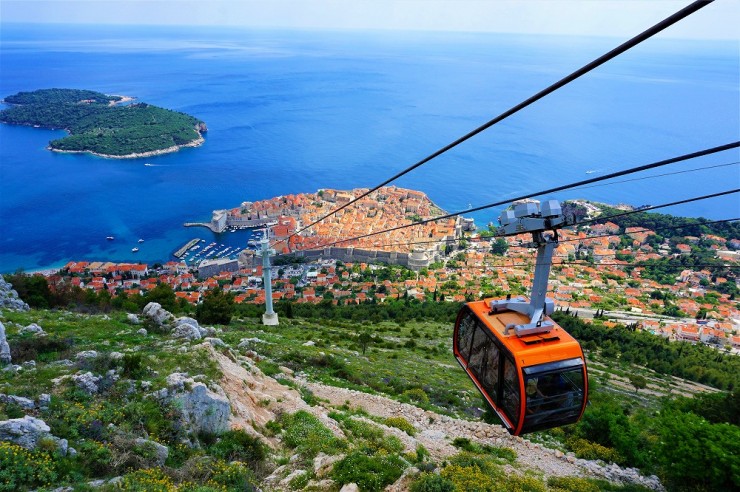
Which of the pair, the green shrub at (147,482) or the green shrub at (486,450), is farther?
the green shrub at (486,450)

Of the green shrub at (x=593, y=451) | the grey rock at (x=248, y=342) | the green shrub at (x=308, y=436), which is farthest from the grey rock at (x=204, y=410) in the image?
the green shrub at (x=593, y=451)

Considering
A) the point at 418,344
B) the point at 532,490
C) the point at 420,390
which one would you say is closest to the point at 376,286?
the point at 418,344

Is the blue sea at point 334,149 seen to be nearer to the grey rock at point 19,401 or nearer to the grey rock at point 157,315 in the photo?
the grey rock at point 157,315

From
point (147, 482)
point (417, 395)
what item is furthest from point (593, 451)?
point (147, 482)

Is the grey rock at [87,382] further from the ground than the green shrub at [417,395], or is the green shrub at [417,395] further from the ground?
the grey rock at [87,382]

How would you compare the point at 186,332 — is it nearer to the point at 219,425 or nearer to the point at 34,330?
the point at 34,330

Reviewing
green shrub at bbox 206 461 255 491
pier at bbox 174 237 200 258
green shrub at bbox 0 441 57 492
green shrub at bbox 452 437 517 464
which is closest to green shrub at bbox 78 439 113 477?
green shrub at bbox 0 441 57 492
